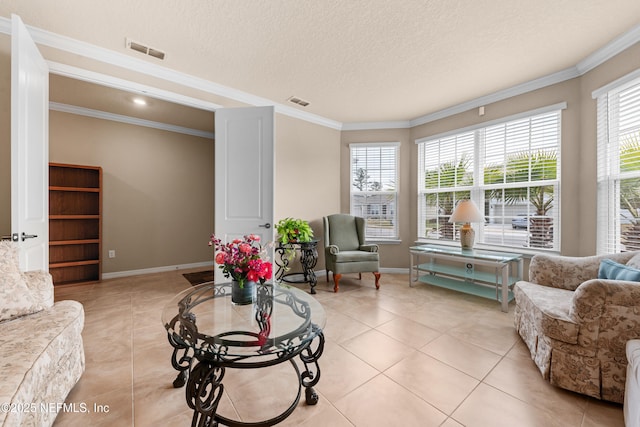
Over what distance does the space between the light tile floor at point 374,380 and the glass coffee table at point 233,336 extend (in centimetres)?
14

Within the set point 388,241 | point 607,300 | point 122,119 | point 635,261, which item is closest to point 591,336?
point 607,300

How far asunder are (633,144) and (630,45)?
2.87ft

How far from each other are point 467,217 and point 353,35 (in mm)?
2489

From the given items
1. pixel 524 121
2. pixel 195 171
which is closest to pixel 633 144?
pixel 524 121

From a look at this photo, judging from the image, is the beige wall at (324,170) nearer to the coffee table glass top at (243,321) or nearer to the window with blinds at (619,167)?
the window with blinds at (619,167)

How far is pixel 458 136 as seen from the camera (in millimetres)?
3916

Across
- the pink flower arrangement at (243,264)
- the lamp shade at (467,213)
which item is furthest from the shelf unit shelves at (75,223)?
the lamp shade at (467,213)

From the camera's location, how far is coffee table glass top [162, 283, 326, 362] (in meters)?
1.21

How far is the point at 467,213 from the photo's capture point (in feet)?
10.9

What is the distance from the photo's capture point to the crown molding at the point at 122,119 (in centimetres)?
368

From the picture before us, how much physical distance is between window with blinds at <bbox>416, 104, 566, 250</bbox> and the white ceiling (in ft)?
2.10

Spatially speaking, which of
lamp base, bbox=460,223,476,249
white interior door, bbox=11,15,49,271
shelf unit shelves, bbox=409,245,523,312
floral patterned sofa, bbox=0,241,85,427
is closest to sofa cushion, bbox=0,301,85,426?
floral patterned sofa, bbox=0,241,85,427

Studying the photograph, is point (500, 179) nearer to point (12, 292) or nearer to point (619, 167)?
point (619, 167)

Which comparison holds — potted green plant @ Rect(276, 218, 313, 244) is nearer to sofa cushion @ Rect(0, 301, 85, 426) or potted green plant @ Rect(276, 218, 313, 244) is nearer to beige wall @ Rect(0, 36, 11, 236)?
sofa cushion @ Rect(0, 301, 85, 426)
